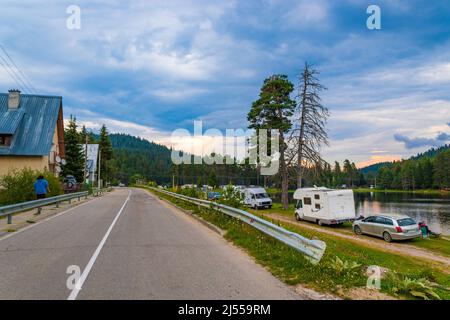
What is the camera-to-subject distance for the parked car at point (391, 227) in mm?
22266

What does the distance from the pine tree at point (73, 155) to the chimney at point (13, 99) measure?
16008 mm

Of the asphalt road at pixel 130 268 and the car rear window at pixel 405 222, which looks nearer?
the asphalt road at pixel 130 268

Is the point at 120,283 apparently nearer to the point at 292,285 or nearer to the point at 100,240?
the point at 292,285

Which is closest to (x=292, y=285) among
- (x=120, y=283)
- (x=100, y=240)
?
(x=120, y=283)

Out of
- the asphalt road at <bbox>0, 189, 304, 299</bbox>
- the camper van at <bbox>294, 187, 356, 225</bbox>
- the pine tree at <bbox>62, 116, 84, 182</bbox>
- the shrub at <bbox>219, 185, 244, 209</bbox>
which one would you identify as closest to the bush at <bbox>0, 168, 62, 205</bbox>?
the asphalt road at <bbox>0, 189, 304, 299</bbox>

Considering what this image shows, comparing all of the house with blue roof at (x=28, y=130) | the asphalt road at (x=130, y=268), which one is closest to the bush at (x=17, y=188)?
the house with blue roof at (x=28, y=130)

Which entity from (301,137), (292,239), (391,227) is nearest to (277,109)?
(301,137)

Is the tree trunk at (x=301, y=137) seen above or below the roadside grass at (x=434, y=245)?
above

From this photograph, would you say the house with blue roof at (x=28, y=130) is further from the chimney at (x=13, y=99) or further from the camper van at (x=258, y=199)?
the camper van at (x=258, y=199)

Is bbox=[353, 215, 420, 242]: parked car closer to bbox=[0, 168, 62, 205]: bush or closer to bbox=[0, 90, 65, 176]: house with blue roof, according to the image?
bbox=[0, 168, 62, 205]: bush

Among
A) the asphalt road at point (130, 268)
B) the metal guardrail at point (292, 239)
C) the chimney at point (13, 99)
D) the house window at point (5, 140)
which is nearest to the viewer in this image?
the asphalt road at point (130, 268)

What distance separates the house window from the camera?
3450cm

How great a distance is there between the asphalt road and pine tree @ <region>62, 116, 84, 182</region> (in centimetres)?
4522

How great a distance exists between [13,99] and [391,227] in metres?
39.0
